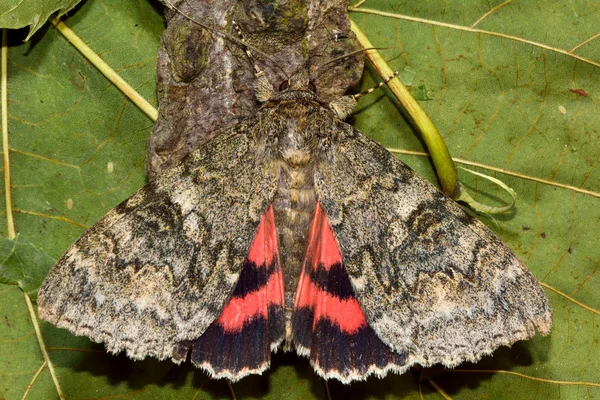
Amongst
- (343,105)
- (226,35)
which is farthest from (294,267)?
(226,35)

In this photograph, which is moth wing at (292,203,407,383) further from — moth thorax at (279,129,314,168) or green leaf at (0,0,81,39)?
green leaf at (0,0,81,39)

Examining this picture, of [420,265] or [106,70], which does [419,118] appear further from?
[106,70]

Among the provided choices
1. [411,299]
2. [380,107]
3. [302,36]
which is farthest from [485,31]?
[411,299]

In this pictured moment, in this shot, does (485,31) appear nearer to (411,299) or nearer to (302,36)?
(302,36)

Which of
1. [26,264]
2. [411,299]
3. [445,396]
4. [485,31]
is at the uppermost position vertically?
[485,31]

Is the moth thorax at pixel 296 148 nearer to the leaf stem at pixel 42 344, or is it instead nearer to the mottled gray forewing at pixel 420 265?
the mottled gray forewing at pixel 420 265

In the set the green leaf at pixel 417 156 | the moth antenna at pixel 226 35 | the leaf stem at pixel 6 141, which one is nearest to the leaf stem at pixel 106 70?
the green leaf at pixel 417 156

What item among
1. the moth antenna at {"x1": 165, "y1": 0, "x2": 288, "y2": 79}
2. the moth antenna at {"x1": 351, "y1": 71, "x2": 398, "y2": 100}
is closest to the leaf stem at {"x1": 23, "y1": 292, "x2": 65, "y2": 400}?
the moth antenna at {"x1": 165, "y1": 0, "x2": 288, "y2": 79}
